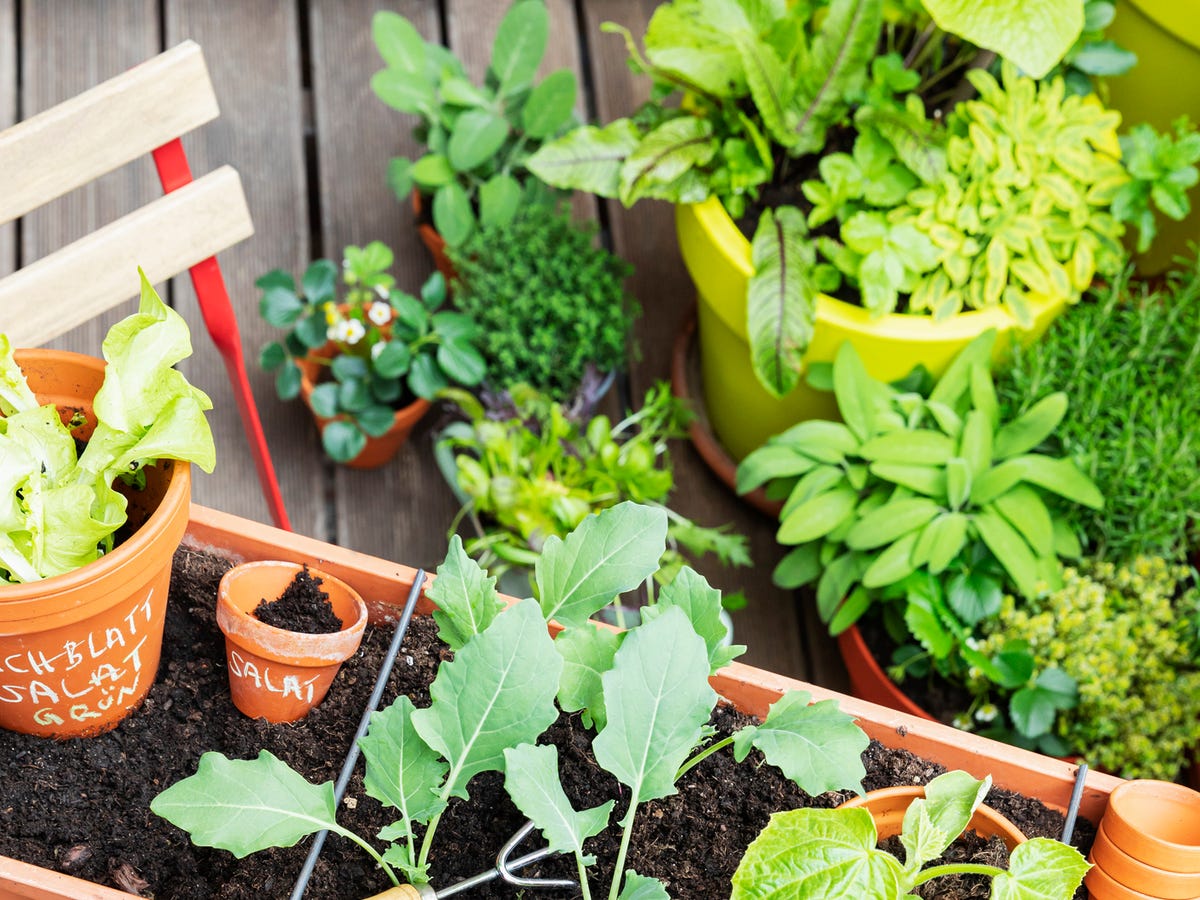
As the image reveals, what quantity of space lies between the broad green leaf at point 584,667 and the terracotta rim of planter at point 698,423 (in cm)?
99

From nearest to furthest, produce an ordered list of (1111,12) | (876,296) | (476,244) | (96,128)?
1. (96,128)
2. (876,296)
3. (1111,12)
4. (476,244)

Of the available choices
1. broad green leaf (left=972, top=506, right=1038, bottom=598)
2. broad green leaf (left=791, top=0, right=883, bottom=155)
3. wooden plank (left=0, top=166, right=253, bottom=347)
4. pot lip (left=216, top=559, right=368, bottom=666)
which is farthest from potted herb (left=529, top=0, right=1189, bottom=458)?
pot lip (left=216, top=559, right=368, bottom=666)

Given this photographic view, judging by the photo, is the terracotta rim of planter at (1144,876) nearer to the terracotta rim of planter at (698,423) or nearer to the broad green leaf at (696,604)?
the broad green leaf at (696,604)

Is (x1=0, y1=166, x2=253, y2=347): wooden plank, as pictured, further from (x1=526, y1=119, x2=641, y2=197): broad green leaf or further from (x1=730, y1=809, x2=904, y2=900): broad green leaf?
(x1=730, y1=809, x2=904, y2=900): broad green leaf

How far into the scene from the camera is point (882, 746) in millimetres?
916

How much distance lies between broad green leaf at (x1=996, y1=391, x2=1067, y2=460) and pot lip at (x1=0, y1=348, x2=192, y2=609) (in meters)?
1.04

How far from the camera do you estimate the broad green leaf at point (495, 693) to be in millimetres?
740

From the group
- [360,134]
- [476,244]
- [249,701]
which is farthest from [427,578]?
[360,134]

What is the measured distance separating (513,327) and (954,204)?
619mm

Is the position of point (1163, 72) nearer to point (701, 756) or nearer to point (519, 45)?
point (519, 45)

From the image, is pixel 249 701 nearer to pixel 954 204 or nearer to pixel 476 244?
pixel 476 244

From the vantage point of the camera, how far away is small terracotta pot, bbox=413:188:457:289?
1.90m

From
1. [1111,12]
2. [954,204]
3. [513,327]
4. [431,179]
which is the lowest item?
[513,327]

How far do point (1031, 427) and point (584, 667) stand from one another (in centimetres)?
86
